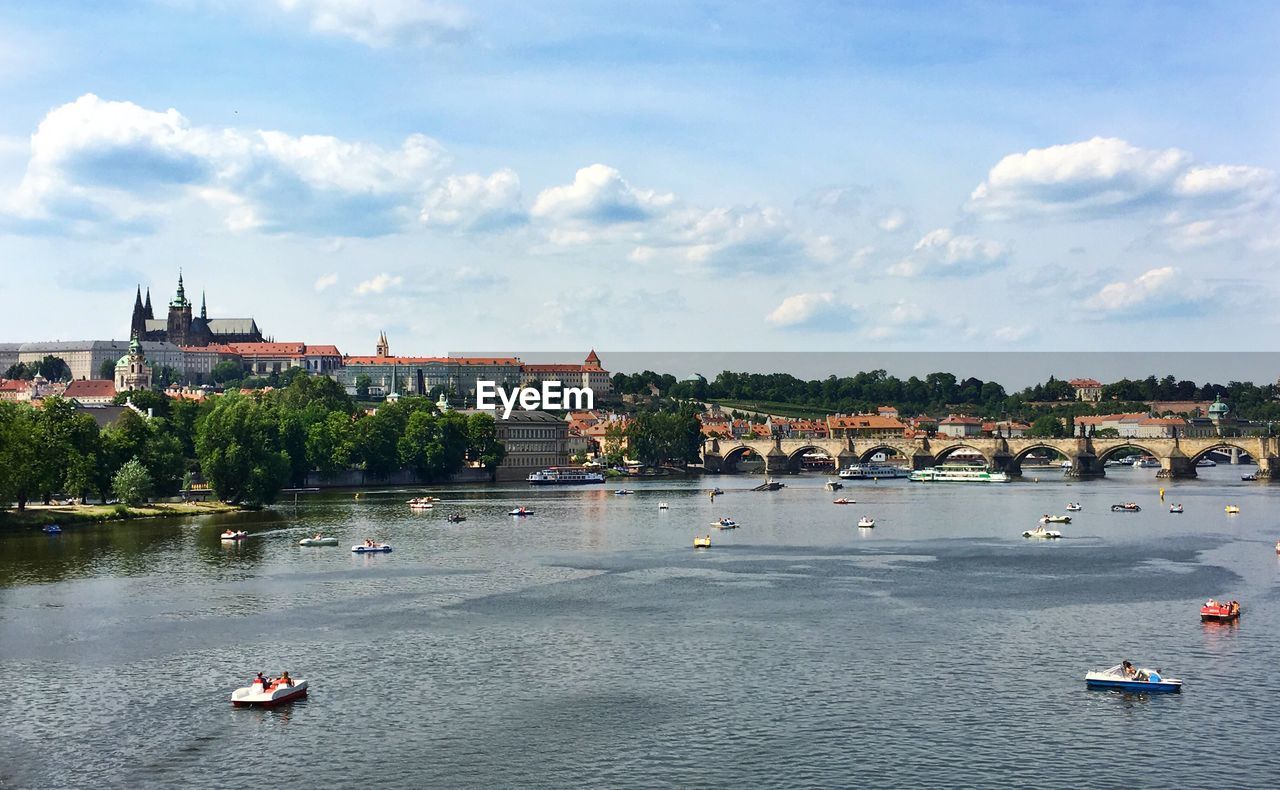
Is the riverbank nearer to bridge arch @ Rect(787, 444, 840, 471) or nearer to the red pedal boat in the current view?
the red pedal boat

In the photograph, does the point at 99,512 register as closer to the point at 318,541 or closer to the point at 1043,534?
the point at 318,541

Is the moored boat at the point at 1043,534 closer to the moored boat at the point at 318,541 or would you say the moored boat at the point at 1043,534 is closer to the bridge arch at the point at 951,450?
the moored boat at the point at 318,541

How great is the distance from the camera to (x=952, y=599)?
183 ft

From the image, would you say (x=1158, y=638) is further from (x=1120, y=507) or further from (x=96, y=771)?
(x=1120, y=507)

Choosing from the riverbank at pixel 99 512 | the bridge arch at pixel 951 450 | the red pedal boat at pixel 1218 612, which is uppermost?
the bridge arch at pixel 951 450

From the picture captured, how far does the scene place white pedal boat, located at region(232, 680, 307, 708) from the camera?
3666 centimetres

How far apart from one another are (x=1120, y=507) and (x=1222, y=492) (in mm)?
30468

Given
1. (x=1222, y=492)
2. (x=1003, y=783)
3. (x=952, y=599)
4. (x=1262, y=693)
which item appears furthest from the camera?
(x=1222, y=492)

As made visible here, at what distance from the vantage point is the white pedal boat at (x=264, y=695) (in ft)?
120

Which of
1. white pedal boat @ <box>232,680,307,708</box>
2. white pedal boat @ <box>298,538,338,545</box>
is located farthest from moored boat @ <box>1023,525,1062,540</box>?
white pedal boat @ <box>232,680,307,708</box>

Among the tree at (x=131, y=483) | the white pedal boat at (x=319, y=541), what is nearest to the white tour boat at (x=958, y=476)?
the tree at (x=131, y=483)

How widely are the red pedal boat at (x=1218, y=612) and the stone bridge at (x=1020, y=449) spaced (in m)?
116

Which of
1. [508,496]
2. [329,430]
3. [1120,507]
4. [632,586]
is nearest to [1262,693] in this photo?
[632,586]

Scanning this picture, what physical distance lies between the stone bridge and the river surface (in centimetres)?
8487
